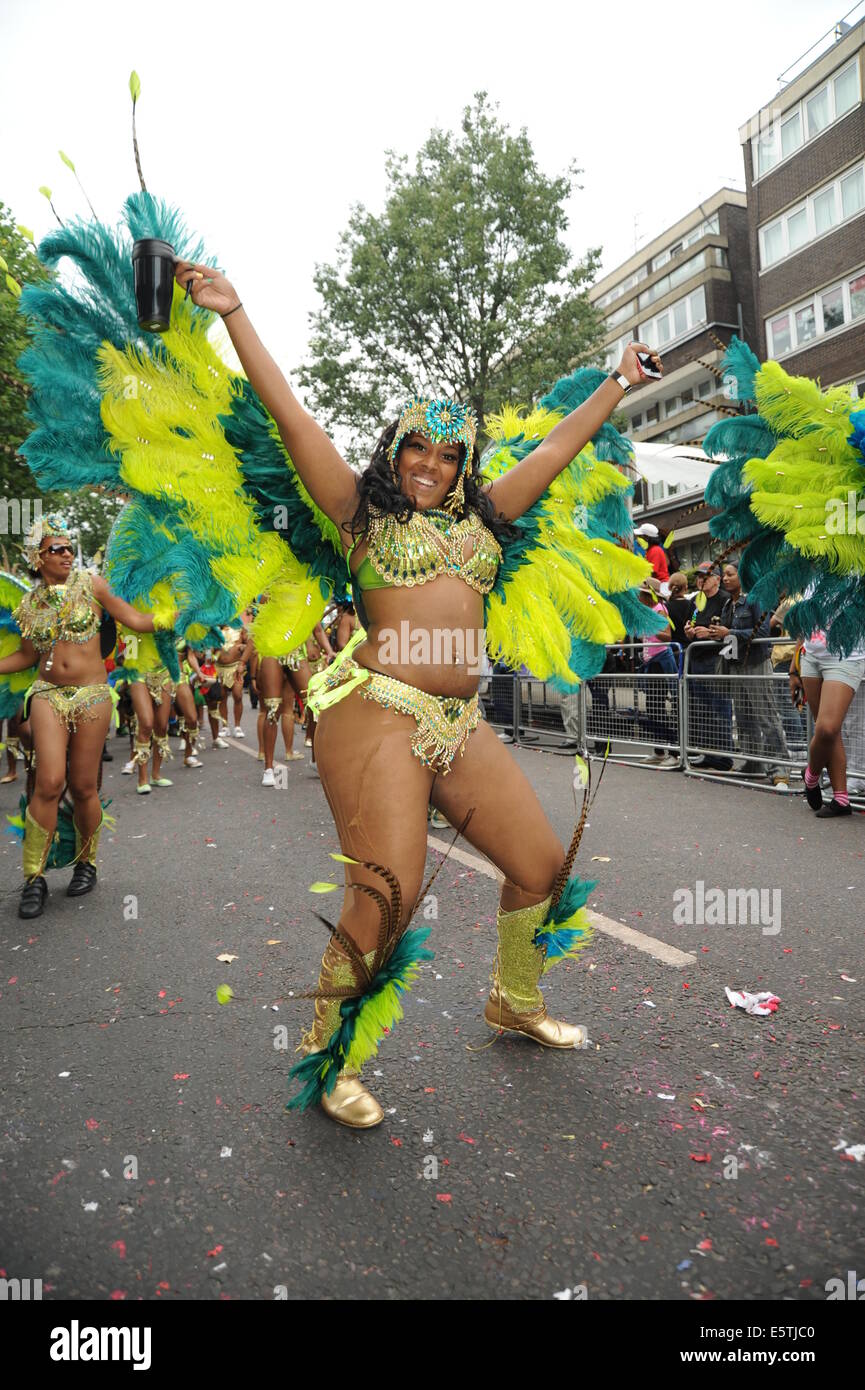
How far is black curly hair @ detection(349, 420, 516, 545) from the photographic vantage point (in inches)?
97.7

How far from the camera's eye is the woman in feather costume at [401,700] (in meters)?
2.36

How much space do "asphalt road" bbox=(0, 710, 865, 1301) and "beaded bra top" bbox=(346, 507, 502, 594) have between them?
1496 mm

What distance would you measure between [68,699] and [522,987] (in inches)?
125

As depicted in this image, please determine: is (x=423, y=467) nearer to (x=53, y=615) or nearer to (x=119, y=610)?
(x=119, y=610)

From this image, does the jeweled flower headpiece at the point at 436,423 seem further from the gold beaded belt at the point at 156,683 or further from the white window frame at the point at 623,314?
the white window frame at the point at 623,314

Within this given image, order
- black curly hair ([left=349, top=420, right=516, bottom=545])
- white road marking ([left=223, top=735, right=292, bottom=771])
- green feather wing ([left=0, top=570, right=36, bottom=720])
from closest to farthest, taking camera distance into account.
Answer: black curly hair ([left=349, top=420, right=516, bottom=545]), green feather wing ([left=0, top=570, right=36, bottom=720]), white road marking ([left=223, top=735, right=292, bottom=771])

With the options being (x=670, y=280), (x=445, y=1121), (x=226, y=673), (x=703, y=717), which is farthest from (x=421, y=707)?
(x=670, y=280)

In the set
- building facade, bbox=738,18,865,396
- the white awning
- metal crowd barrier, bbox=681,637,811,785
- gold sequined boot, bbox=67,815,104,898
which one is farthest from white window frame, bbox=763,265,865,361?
gold sequined boot, bbox=67,815,104,898

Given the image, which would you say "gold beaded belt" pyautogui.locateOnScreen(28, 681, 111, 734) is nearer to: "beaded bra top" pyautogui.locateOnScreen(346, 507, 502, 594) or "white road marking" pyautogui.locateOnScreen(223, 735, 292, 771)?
"beaded bra top" pyautogui.locateOnScreen(346, 507, 502, 594)

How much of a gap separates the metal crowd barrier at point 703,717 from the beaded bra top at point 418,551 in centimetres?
419

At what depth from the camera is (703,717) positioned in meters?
8.55

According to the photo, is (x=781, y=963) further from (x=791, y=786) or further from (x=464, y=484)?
(x=791, y=786)

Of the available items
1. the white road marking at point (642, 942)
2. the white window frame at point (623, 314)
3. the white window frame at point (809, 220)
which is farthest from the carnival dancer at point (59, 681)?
the white window frame at point (623, 314)
